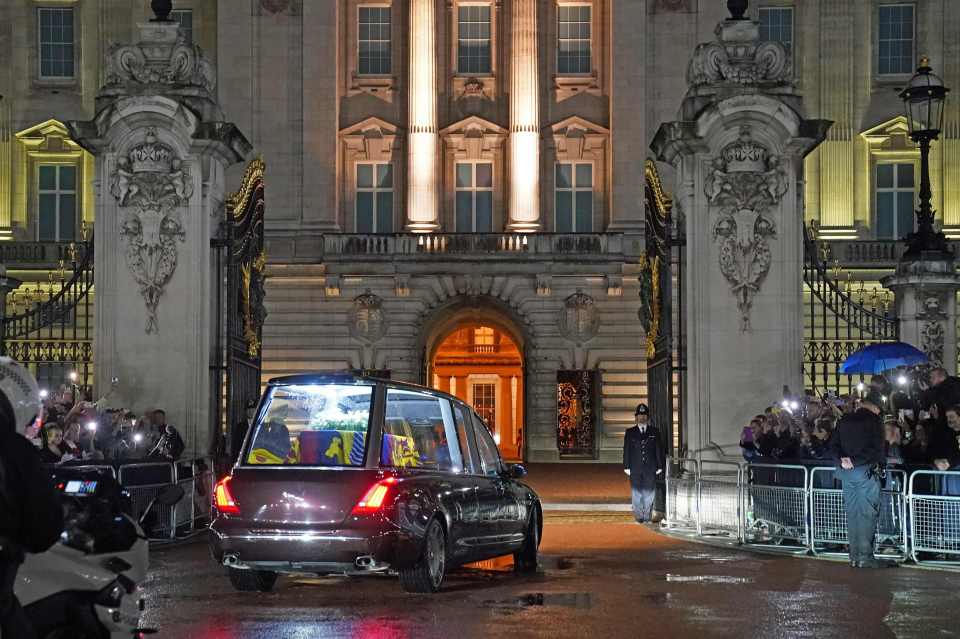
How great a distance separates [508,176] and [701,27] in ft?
24.7

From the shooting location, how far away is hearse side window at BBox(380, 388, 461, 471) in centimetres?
1403

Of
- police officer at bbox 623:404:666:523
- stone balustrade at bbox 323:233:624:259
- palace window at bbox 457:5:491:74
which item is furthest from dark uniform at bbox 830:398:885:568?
palace window at bbox 457:5:491:74

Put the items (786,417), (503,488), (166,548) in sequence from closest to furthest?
(503,488)
(166,548)
(786,417)

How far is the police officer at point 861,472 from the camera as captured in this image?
1605 cm

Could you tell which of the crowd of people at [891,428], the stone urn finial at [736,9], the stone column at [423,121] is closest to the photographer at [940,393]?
the crowd of people at [891,428]

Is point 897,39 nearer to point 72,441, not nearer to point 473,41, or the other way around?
point 473,41

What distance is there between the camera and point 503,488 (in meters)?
15.7

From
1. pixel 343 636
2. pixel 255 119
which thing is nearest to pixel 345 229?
pixel 255 119

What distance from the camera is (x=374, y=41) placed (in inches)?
2125

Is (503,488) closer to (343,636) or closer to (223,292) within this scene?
(343,636)

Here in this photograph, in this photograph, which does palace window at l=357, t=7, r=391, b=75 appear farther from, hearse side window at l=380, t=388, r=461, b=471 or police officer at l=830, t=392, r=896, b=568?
hearse side window at l=380, t=388, r=461, b=471

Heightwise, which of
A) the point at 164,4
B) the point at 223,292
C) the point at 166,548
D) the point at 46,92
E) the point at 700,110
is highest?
the point at 46,92

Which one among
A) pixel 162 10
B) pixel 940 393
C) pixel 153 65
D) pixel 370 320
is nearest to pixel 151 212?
pixel 153 65

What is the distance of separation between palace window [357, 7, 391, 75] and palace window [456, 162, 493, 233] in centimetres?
411
